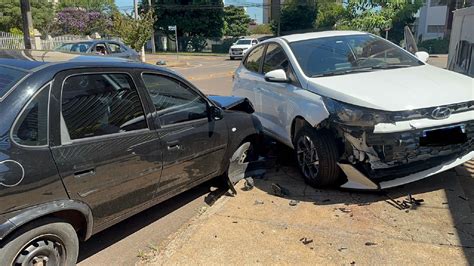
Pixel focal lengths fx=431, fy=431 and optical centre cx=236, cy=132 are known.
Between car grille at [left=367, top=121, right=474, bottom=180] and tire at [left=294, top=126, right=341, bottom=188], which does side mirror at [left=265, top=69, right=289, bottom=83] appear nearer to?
tire at [left=294, top=126, right=341, bottom=188]

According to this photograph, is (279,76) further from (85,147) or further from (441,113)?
(85,147)

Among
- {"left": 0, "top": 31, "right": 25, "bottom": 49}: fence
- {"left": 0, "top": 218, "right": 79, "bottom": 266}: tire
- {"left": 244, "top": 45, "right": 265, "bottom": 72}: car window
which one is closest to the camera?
{"left": 0, "top": 218, "right": 79, "bottom": 266}: tire

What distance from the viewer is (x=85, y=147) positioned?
305 cm

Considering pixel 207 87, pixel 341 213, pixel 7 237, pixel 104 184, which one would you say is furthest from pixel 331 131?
pixel 207 87

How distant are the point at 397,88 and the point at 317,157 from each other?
3.49 feet

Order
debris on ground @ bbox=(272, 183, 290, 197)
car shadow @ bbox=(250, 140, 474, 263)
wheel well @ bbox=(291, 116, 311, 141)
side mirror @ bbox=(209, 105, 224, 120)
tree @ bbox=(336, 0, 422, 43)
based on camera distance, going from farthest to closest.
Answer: tree @ bbox=(336, 0, 422, 43), wheel well @ bbox=(291, 116, 311, 141), debris on ground @ bbox=(272, 183, 290, 197), side mirror @ bbox=(209, 105, 224, 120), car shadow @ bbox=(250, 140, 474, 263)

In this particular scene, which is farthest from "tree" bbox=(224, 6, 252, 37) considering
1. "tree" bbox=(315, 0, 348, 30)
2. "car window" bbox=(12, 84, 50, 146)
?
"car window" bbox=(12, 84, 50, 146)

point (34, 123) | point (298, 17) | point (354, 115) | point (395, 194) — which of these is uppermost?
point (298, 17)

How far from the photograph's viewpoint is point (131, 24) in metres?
26.0

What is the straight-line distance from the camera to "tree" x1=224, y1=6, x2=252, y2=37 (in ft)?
182

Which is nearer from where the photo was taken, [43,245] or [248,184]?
[43,245]

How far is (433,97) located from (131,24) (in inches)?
951

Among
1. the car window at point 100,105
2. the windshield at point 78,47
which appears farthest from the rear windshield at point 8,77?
the windshield at point 78,47

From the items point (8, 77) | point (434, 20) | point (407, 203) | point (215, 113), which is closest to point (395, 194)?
point (407, 203)
